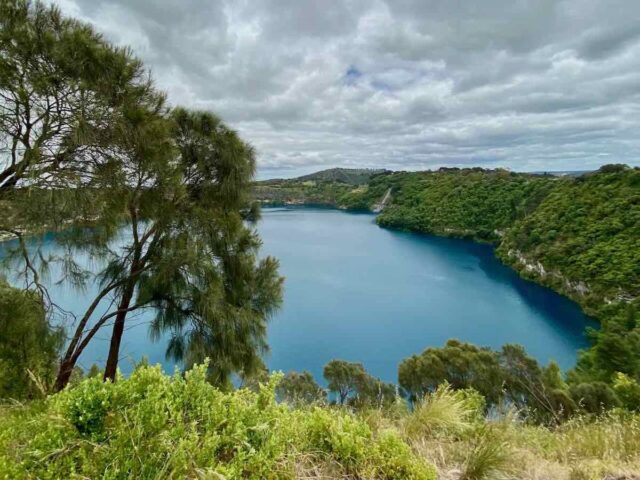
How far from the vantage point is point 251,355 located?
198 inches

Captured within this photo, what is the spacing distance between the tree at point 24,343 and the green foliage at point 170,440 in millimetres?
3409

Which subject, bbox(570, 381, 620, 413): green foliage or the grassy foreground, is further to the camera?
bbox(570, 381, 620, 413): green foliage

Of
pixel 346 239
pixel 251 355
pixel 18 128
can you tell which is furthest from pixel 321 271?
pixel 18 128

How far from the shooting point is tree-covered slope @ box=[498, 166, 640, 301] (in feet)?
89.5

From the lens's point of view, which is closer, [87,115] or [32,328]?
[87,115]

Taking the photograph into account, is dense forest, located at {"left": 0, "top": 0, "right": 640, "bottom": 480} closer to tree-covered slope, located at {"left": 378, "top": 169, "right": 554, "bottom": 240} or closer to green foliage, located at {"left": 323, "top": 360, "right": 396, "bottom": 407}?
green foliage, located at {"left": 323, "top": 360, "right": 396, "bottom": 407}

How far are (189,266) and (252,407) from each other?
335cm

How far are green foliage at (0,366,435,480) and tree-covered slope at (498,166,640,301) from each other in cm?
3220

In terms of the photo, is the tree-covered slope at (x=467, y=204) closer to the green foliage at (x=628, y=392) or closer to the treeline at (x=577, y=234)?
the treeline at (x=577, y=234)

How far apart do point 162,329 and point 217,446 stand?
4.17 meters

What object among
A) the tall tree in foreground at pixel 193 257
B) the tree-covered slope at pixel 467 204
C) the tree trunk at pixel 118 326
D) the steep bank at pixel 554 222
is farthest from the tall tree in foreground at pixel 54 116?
the tree-covered slope at pixel 467 204

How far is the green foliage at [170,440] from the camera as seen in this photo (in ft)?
3.38

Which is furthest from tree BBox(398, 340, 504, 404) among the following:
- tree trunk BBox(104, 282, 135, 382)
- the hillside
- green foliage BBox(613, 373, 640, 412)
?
the hillside

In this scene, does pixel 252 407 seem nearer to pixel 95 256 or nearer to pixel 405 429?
pixel 405 429
